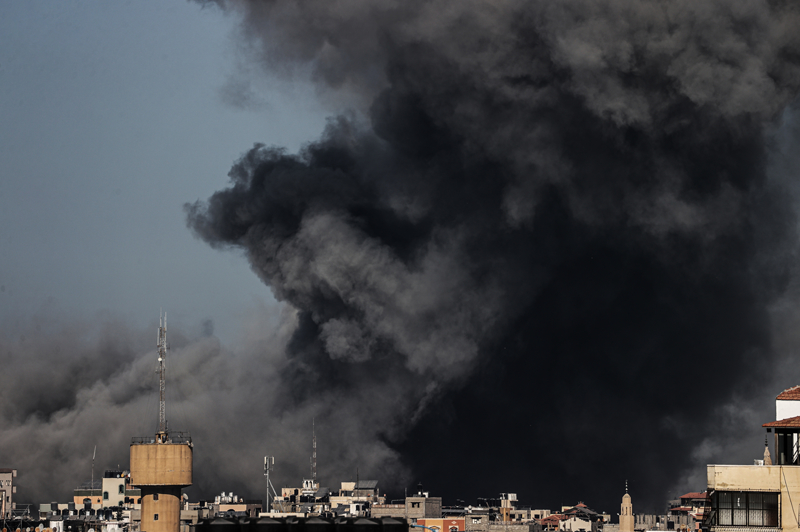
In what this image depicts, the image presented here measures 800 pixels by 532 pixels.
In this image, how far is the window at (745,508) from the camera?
47562 mm

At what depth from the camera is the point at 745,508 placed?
47.8 metres

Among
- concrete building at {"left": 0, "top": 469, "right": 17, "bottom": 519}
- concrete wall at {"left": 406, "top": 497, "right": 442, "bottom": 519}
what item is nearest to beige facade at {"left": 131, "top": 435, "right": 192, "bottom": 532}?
concrete wall at {"left": 406, "top": 497, "right": 442, "bottom": 519}

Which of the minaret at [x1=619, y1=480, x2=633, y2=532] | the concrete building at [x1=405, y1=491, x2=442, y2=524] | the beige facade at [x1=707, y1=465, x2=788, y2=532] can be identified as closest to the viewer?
the beige facade at [x1=707, y1=465, x2=788, y2=532]

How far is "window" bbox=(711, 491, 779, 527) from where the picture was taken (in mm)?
47562

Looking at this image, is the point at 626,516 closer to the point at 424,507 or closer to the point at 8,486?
the point at 424,507

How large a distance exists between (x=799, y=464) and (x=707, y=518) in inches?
200

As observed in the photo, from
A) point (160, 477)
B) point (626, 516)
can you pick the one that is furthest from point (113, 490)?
point (160, 477)

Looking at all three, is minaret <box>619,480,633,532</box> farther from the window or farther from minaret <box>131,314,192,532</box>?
the window

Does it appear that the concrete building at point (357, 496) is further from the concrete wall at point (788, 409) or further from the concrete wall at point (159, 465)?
the concrete wall at point (788, 409)

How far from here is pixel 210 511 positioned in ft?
415

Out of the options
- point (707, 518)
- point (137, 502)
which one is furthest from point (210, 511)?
point (707, 518)

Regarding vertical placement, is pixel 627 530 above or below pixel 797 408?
below

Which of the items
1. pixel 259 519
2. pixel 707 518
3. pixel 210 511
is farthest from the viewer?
pixel 210 511

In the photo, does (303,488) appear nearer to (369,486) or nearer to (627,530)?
(369,486)
